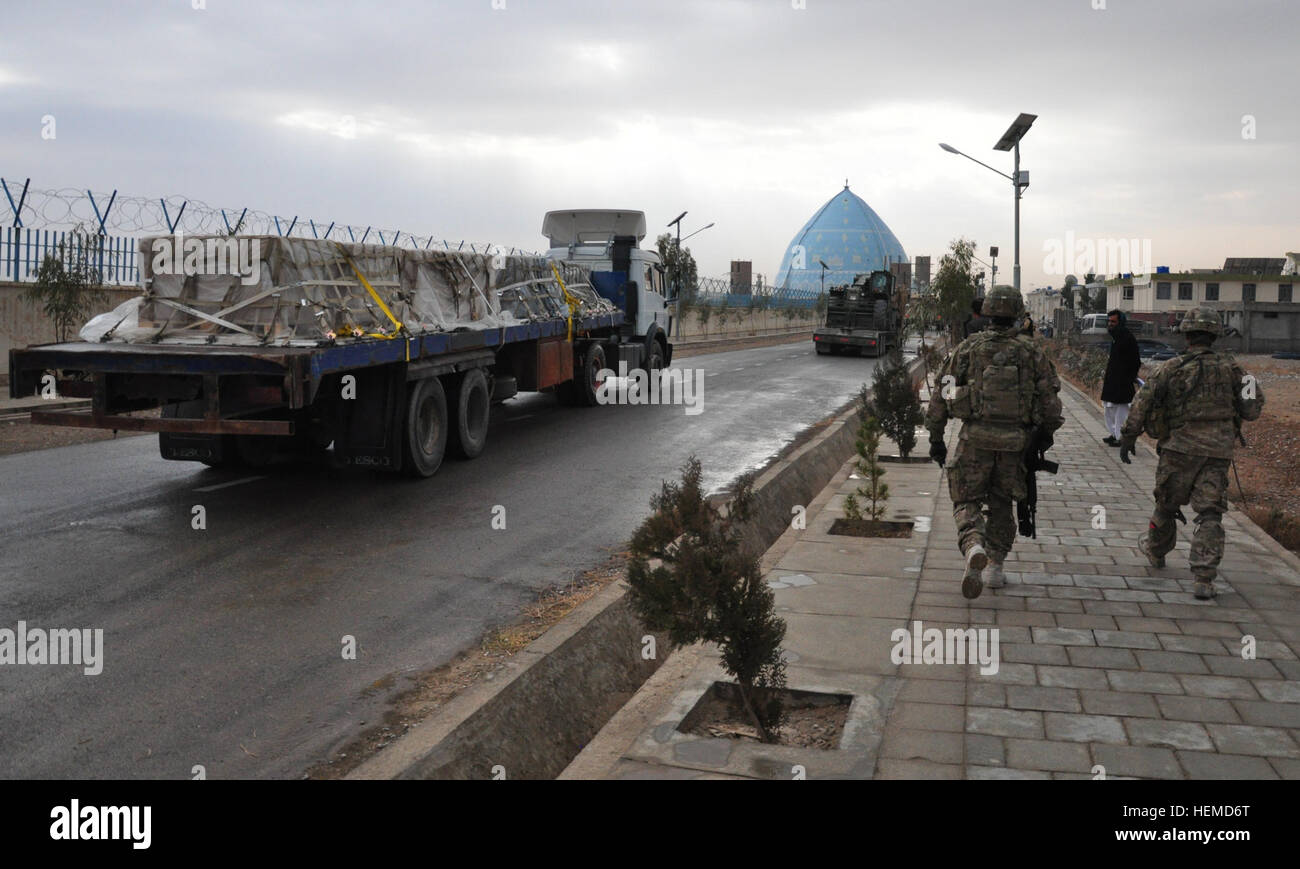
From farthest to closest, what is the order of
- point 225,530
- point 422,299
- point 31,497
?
1. point 422,299
2. point 31,497
3. point 225,530

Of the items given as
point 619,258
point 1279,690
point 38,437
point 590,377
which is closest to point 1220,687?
point 1279,690

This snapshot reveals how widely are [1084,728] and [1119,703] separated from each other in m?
0.40

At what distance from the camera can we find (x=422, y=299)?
434 inches

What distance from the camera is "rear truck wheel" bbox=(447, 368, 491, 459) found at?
449 inches

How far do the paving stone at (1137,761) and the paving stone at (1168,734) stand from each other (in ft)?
0.27

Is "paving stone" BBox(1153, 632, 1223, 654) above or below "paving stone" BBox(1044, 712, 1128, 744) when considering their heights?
above

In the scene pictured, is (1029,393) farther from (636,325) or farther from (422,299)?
(636,325)

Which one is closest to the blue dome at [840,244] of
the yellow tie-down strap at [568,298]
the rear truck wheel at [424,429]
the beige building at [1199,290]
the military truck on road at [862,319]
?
the beige building at [1199,290]

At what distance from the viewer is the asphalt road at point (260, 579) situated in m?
4.51

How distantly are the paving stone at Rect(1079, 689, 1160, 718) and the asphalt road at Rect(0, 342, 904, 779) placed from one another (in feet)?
9.90

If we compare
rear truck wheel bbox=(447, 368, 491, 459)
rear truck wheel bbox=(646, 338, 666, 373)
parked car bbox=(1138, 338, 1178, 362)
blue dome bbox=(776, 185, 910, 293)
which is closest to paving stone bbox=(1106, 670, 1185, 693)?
rear truck wheel bbox=(447, 368, 491, 459)

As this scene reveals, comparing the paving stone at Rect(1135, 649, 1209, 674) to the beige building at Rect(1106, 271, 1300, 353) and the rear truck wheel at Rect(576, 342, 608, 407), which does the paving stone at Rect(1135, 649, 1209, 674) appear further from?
the beige building at Rect(1106, 271, 1300, 353)
